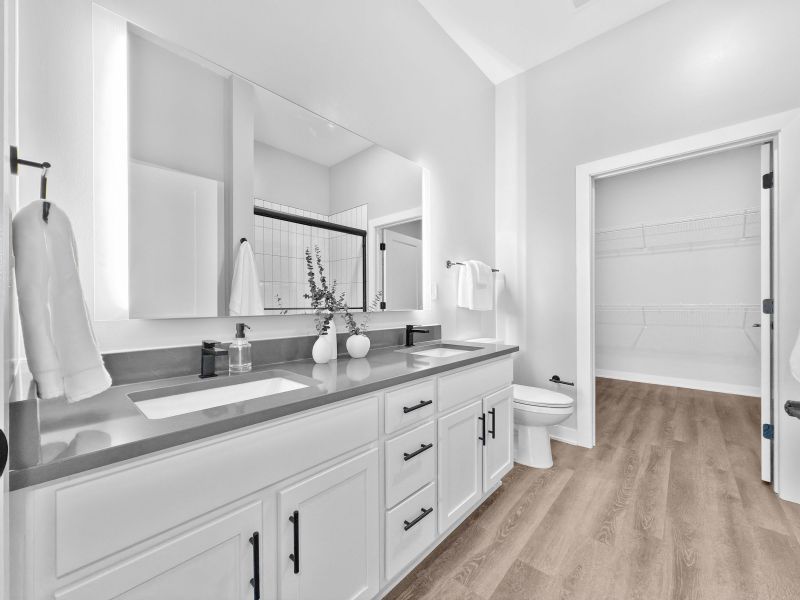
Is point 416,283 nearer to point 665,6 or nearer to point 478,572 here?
point 478,572

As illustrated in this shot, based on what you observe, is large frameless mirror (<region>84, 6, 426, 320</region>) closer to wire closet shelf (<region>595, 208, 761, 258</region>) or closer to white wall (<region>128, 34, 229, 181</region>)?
white wall (<region>128, 34, 229, 181</region>)

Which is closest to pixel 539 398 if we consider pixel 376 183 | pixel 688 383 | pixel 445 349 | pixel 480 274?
pixel 445 349

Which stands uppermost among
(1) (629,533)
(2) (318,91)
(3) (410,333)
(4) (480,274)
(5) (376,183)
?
(2) (318,91)

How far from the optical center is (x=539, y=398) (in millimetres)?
2361

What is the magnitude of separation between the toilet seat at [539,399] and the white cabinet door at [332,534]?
139 centimetres

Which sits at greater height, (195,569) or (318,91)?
(318,91)

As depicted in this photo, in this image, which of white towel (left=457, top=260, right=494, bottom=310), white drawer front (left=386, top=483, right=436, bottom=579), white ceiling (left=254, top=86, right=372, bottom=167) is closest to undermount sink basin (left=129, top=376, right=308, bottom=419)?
white drawer front (left=386, top=483, right=436, bottom=579)

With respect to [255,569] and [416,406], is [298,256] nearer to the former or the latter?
[416,406]

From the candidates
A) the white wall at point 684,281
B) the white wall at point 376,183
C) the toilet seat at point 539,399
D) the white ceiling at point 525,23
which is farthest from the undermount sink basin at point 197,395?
the white wall at point 684,281

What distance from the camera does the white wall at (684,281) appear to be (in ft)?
12.1

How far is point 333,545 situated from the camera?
3.39 feet

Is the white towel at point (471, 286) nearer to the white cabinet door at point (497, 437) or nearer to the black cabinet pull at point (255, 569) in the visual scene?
the white cabinet door at point (497, 437)

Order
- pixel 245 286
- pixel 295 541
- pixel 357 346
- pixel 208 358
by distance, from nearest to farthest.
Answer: pixel 295 541, pixel 208 358, pixel 245 286, pixel 357 346

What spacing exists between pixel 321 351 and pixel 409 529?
741mm
